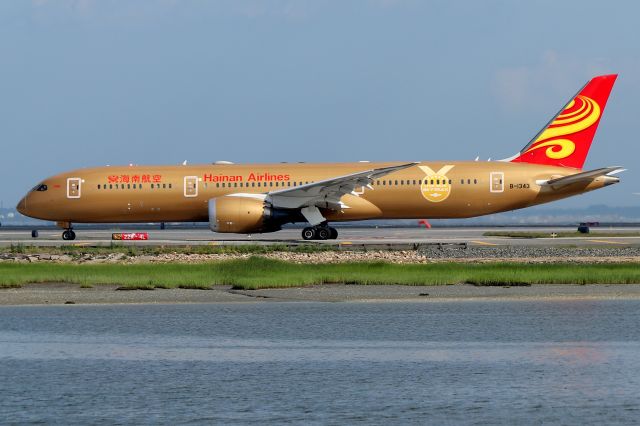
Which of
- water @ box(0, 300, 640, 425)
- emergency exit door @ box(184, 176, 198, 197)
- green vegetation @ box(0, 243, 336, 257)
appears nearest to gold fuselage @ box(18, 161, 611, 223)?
emergency exit door @ box(184, 176, 198, 197)

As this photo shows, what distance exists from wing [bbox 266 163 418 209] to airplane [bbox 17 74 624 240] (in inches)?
2.1

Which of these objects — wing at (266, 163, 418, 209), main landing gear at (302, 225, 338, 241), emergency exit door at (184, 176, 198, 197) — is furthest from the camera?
emergency exit door at (184, 176, 198, 197)

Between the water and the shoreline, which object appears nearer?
the water

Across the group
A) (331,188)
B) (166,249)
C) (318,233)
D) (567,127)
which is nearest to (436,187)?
(331,188)

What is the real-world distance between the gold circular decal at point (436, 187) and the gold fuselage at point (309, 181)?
0.05 m

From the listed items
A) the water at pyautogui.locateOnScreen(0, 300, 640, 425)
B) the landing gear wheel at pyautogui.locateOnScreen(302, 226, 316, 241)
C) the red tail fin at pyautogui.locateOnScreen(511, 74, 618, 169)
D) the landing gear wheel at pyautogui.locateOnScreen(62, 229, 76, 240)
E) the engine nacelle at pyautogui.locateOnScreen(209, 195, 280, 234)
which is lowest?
the water at pyautogui.locateOnScreen(0, 300, 640, 425)

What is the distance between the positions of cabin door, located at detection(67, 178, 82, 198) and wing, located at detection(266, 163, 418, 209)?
415 inches

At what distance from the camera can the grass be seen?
29.9 metres

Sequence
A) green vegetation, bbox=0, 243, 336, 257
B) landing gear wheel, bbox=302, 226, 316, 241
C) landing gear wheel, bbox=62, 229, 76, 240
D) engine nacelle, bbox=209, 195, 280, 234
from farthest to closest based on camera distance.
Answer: landing gear wheel, bbox=62, 229, 76, 240 → landing gear wheel, bbox=302, 226, 316, 241 → engine nacelle, bbox=209, 195, 280, 234 → green vegetation, bbox=0, 243, 336, 257

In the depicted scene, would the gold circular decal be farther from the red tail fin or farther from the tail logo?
the tail logo

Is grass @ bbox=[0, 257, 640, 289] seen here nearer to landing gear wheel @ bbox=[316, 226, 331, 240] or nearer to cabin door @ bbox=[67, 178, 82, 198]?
landing gear wheel @ bbox=[316, 226, 331, 240]

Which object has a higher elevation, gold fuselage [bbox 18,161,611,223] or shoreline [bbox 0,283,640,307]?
gold fuselage [bbox 18,161,611,223]

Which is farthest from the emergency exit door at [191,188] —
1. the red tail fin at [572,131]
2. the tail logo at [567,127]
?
the tail logo at [567,127]

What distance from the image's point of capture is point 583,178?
46.7 metres
